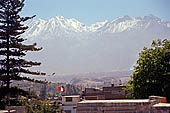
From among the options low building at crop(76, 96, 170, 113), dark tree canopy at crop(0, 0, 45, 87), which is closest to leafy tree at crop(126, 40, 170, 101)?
dark tree canopy at crop(0, 0, 45, 87)

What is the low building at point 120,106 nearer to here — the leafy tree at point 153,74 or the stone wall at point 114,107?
the stone wall at point 114,107

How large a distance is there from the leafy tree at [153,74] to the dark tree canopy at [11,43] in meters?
7.34

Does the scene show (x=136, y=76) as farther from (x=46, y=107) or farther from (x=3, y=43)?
(x=46, y=107)

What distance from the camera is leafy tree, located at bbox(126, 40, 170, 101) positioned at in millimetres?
22062

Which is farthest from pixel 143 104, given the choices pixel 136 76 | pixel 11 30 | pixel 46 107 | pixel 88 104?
pixel 11 30

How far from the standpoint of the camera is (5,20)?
80.7 feet

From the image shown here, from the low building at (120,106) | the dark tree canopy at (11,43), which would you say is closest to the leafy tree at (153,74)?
the dark tree canopy at (11,43)

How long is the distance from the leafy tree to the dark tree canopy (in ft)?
24.1

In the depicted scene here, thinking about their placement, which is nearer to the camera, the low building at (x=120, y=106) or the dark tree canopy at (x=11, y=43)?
the low building at (x=120, y=106)

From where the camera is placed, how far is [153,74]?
75.3ft

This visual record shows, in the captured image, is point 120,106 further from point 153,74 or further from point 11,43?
point 11,43

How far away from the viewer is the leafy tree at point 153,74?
22062 millimetres

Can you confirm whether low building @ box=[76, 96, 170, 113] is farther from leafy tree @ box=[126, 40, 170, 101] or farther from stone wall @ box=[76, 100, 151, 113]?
leafy tree @ box=[126, 40, 170, 101]

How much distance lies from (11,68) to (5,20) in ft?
11.0
